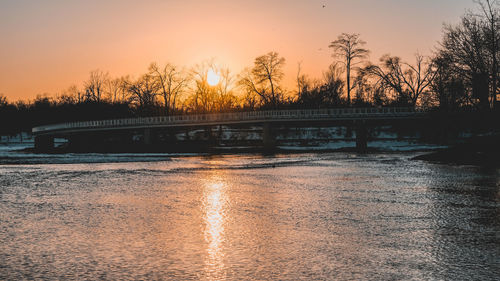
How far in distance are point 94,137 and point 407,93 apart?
207ft

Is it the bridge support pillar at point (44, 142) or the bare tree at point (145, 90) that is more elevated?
the bare tree at point (145, 90)

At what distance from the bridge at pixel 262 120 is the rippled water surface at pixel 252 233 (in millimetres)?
54137

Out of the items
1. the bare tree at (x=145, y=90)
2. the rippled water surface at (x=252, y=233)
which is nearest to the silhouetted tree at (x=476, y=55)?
the rippled water surface at (x=252, y=233)

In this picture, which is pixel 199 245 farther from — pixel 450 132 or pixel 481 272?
pixel 450 132

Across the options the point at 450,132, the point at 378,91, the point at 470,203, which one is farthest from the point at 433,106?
the point at 470,203

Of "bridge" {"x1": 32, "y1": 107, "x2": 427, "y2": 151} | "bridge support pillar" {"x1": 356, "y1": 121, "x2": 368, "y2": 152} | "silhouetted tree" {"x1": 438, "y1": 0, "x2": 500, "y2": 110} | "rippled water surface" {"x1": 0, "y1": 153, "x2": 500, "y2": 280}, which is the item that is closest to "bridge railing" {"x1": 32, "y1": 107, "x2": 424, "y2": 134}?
"bridge" {"x1": 32, "y1": 107, "x2": 427, "y2": 151}

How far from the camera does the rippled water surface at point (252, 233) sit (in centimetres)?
727

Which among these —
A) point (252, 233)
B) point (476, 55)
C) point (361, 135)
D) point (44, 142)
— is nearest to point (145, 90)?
point (44, 142)

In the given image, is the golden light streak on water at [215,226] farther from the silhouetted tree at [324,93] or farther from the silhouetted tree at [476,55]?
the silhouetted tree at [324,93]

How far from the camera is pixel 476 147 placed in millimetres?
38156

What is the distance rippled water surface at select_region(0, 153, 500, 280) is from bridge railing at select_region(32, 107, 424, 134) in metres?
54.3

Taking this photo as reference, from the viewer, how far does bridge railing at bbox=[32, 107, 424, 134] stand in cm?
7274

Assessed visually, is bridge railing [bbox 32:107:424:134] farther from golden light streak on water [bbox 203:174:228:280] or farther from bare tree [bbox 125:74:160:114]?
golden light streak on water [bbox 203:174:228:280]

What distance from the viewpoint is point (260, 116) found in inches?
3024
